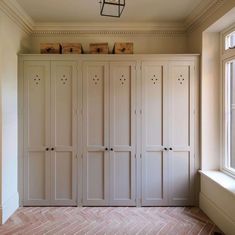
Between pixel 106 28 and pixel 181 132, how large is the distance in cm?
211

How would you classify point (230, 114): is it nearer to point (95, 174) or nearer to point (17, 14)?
point (95, 174)

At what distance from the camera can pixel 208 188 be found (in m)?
3.31

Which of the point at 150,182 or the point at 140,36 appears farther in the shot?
the point at 140,36

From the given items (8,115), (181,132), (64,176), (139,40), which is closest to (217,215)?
(181,132)

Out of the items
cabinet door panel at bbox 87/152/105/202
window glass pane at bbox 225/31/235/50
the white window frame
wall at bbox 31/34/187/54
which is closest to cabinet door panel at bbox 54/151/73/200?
cabinet door panel at bbox 87/152/105/202

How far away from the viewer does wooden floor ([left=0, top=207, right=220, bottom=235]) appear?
2900mm

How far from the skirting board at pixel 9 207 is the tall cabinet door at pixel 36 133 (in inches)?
5.5

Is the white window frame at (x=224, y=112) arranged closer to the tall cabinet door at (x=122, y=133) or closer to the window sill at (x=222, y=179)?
the window sill at (x=222, y=179)

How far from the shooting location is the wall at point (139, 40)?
13.1 feet

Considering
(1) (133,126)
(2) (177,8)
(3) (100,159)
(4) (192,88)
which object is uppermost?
(2) (177,8)

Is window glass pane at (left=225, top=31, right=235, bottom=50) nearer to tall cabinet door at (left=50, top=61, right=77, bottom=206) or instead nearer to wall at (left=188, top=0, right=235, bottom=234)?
wall at (left=188, top=0, right=235, bottom=234)

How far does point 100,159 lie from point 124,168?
393 mm

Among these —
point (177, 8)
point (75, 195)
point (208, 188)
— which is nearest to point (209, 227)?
point (208, 188)

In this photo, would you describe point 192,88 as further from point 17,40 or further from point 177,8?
point 17,40
